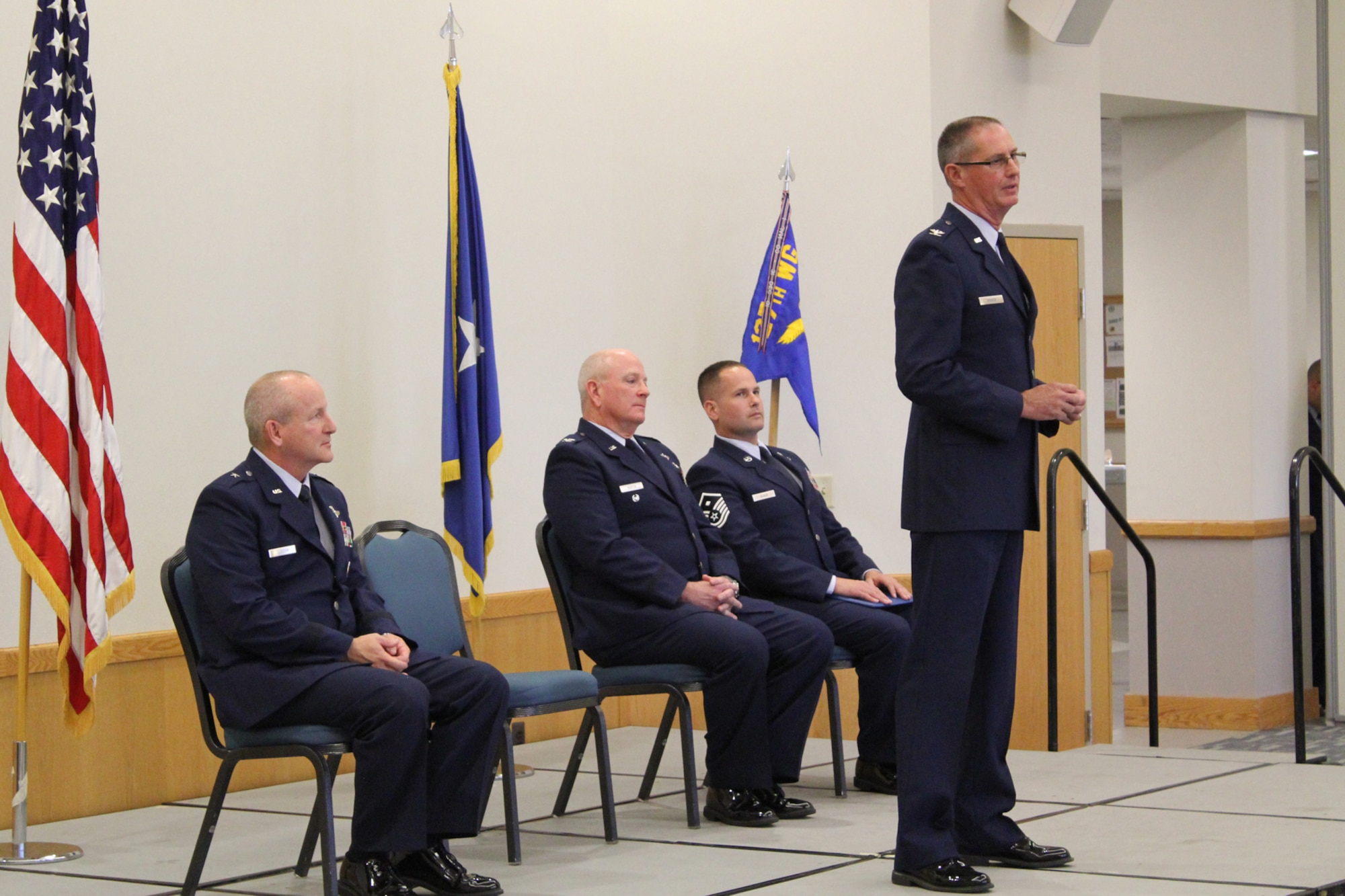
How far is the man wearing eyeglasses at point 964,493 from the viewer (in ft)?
10.5

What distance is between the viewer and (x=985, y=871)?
3.41 metres

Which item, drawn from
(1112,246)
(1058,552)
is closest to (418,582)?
(1058,552)

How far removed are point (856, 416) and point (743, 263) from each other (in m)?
0.74

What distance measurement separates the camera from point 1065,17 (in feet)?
20.7

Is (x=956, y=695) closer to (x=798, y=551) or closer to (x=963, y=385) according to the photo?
(x=963, y=385)

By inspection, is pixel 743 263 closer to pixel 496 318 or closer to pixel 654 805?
pixel 496 318

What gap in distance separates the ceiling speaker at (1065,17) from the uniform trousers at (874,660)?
289 centimetres

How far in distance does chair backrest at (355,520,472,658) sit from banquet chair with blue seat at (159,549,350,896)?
0.58m

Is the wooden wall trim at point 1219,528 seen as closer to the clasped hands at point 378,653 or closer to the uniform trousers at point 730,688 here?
the uniform trousers at point 730,688

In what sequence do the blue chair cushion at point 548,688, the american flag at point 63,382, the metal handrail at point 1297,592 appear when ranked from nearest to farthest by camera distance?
the blue chair cushion at point 548,688, the american flag at point 63,382, the metal handrail at point 1297,592

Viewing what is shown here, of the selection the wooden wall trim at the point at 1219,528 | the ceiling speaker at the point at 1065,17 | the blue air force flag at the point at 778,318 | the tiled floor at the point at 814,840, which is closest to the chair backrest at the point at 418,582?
the tiled floor at the point at 814,840

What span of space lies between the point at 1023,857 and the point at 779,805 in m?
0.87

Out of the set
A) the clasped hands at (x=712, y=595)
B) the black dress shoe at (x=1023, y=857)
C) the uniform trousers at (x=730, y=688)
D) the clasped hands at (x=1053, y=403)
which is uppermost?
the clasped hands at (x=1053, y=403)

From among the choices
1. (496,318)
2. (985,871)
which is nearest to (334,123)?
(496,318)
